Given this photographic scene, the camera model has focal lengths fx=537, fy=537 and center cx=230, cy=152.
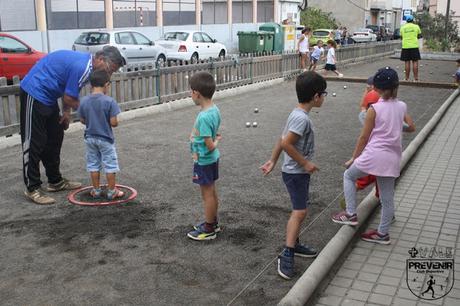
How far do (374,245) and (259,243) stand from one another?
1.04 metres

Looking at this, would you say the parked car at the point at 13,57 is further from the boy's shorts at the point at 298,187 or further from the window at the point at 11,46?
the boy's shorts at the point at 298,187

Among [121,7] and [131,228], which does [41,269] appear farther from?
[121,7]

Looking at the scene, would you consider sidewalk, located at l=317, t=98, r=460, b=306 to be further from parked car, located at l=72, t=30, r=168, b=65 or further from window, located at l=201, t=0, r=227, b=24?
window, located at l=201, t=0, r=227, b=24

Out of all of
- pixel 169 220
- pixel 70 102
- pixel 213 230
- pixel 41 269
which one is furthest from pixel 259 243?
pixel 70 102

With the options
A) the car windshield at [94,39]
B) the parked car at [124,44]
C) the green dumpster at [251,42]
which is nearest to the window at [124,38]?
the parked car at [124,44]

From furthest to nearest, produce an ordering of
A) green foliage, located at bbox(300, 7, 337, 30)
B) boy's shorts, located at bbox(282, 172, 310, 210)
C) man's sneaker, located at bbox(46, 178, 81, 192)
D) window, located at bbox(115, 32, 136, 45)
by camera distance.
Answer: green foliage, located at bbox(300, 7, 337, 30)
window, located at bbox(115, 32, 136, 45)
man's sneaker, located at bbox(46, 178, 81, 192)
boy's shorts, located at bbox(282, 172, 310, 210)

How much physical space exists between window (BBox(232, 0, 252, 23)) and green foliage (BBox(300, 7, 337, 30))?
881cm

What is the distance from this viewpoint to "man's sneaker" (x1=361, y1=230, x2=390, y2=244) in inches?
191

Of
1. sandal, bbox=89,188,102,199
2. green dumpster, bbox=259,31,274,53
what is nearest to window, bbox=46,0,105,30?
green dumpster, bbox=259,31,274,53

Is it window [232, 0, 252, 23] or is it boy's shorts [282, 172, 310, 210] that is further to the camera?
window [232, 0, 252, 23]

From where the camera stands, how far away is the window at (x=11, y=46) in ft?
51.8

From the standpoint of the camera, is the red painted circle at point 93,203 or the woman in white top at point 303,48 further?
the woman in white top at point 303,48

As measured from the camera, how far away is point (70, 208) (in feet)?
18.5

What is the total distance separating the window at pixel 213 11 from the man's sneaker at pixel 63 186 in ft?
103
